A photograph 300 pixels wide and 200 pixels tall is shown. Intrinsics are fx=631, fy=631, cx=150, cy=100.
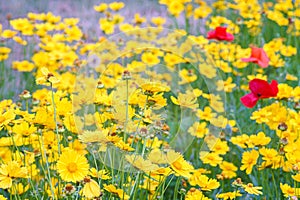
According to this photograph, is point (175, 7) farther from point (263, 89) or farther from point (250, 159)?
point (250, 159)

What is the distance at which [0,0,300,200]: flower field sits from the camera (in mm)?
1330

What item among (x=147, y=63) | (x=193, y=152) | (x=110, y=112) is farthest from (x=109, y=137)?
(x=147, y=63)

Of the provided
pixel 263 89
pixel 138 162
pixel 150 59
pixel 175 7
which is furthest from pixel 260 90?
pixel 175 7

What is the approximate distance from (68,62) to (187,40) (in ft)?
1.86

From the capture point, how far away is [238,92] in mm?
2652

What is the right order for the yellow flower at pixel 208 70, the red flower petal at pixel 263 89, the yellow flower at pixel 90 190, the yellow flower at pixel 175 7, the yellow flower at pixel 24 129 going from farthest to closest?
the yellow flower at pixel 175 7 < the yellow flower at pixel 208 70 < the red flower petal at pixel 263 89 < the yellow flower at pixel 24 129 < the yellow flower at pixel 90 190

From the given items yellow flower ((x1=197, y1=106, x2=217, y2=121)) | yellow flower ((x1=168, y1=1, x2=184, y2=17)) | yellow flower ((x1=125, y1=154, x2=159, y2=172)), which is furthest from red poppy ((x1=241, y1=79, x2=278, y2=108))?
yellow flower ((x1=168, y1=1, x2=184, y2=17))

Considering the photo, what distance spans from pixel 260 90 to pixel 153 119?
0.53m

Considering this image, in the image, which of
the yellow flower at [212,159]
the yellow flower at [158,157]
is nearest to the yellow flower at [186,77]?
the yellow flower at [212,159]

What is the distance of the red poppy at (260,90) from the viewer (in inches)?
69.9

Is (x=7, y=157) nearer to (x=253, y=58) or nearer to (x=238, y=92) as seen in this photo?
(x=253, y=58)

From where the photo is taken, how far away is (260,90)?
1.82 m

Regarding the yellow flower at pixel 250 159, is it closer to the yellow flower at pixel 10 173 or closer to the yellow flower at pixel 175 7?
the yellow flower at pixel 10 173

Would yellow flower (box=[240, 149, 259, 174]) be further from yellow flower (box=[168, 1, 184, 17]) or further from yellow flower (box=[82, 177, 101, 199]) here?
yellow flower (box=[168, 1, 184, 17])
